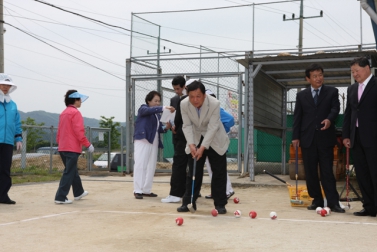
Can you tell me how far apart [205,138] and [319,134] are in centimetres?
160

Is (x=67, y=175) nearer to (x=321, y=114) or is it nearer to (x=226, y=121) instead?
(x=226, y=121)

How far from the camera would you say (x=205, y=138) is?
6773 mm

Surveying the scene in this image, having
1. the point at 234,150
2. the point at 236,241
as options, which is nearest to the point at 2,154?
the point at 236,241

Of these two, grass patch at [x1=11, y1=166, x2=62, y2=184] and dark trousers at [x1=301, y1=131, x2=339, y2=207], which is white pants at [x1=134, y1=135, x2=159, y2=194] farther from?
grass patch at [x1=11, y1=166, x2=62, y2=184]

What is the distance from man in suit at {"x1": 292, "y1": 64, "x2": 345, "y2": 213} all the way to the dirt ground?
0.38 metres

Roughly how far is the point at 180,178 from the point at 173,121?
0.92 m

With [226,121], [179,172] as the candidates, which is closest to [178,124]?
[226,121]

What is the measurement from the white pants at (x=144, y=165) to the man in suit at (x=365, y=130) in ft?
11.0

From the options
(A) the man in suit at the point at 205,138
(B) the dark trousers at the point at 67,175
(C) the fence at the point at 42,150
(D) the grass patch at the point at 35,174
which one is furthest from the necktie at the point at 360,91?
(C) the fence at the point at 42,150

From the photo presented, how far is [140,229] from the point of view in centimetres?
572

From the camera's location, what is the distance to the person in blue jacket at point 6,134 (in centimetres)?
805

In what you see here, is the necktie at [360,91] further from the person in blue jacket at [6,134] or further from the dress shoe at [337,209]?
the person in blue jacket at [6,134]

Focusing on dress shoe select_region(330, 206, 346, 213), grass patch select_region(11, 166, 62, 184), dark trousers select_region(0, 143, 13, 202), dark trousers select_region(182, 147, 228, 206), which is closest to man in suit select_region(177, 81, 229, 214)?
dark trousers select_region(182, 147, 228, 206)

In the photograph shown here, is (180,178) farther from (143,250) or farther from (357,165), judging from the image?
(143,250)
